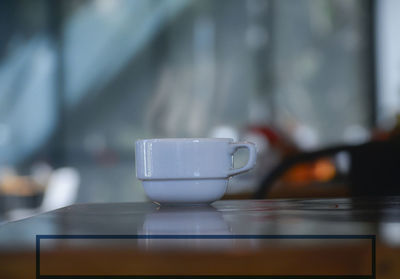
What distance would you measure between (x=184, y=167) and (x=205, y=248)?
1.02ft

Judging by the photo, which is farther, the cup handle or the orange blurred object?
the orange blurred object

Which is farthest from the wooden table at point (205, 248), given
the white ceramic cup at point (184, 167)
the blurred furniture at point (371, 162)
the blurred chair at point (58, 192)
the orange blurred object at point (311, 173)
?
the blurred chair at point (58, 192)

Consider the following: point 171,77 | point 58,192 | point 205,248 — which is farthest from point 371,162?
point 171,77

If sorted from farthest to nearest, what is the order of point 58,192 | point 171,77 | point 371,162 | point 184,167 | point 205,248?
point 171,77, point 58,192, point 371,162, point 184,167, point 205,248

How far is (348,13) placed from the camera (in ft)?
18.1

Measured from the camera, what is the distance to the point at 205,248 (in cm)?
36

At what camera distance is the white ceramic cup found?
661mm

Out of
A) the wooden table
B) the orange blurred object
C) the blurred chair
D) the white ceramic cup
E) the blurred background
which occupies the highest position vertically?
→ the blurred background

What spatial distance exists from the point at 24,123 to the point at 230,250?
512 centimetres

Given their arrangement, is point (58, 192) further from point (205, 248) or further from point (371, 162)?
point (205, 248)

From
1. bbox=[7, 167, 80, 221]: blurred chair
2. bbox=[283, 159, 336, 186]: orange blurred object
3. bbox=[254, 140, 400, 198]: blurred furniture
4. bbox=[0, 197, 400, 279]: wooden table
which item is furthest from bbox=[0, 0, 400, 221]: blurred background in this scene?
bbox=[0, 197, 400, 279]: wooden table

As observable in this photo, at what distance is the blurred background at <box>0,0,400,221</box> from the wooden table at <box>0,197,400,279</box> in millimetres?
4627

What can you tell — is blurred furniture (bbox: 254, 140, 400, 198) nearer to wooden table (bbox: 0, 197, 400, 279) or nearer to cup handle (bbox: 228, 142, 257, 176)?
cup handle (bbox: 228, 142, 257, 176)

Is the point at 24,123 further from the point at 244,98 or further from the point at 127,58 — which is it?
the point at 244,98
